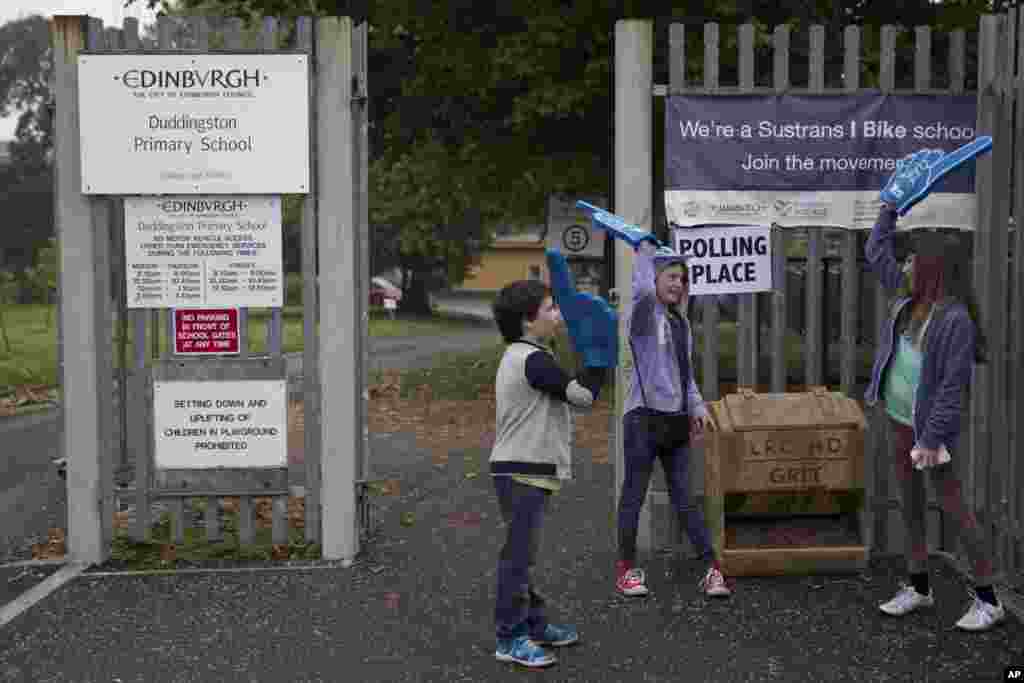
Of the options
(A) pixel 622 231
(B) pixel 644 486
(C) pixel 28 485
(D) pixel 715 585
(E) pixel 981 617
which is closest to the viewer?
(E) pixel 981 617

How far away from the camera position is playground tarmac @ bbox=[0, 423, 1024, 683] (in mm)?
5172

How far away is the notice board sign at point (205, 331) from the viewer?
22.4 ft

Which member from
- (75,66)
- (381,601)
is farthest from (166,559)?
(75,66)

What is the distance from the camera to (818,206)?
663 cm

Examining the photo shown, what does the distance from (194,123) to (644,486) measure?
2.94m

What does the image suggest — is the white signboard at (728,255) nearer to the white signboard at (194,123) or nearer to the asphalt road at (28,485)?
the white signboard at (194,123)

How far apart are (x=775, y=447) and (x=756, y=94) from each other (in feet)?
5.88

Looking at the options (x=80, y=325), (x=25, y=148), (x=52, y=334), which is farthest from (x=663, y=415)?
(x=25, y=148)

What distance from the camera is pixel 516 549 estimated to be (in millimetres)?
5148

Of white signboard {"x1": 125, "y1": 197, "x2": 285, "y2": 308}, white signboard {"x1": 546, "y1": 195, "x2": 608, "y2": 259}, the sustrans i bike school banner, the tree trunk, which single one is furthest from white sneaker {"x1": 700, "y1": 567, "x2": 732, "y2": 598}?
the tree trunk

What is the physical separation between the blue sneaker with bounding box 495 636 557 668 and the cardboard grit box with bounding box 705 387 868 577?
1.42m

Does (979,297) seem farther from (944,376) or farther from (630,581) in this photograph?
(630,581)

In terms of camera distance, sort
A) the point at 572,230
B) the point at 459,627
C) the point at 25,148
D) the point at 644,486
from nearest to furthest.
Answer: the point at 459,627, the point at 644,486, the point at 572,230, the point at 25,148

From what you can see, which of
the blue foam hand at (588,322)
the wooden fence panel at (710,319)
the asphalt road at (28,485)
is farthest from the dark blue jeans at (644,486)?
the asphalt road at (28,485)
